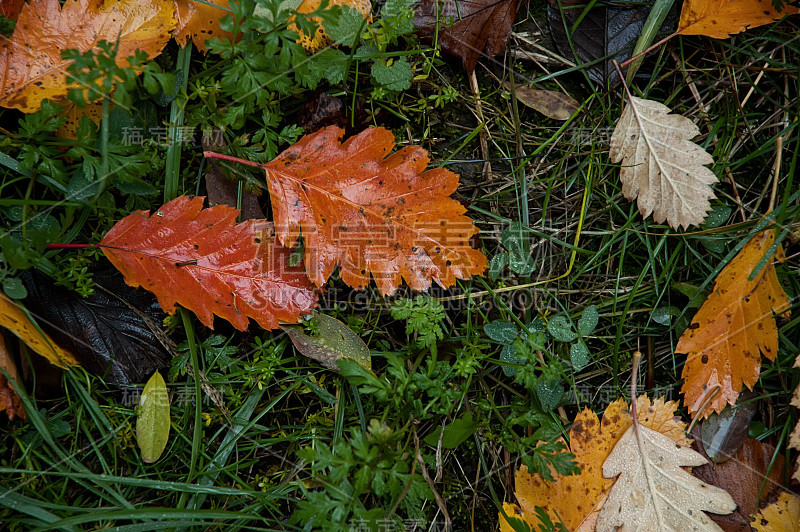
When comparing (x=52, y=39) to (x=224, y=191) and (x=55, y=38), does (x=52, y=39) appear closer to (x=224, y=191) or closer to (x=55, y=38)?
(x=55, y=38)

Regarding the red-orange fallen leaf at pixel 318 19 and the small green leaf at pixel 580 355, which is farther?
the small green leaf at pixel 580 355

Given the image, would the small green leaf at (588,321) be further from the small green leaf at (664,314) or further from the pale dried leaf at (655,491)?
the pale dried leaf at (655,491)

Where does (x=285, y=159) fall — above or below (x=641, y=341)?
above

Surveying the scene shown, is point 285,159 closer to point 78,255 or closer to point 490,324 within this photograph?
point 78,255

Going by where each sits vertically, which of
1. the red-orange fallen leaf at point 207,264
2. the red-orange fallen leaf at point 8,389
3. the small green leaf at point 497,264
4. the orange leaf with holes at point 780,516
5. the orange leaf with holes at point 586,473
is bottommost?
the orange leaf with holes at point 780,516

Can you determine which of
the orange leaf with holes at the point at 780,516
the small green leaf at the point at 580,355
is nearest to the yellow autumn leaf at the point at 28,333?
the small green leaf at the point at 580,355

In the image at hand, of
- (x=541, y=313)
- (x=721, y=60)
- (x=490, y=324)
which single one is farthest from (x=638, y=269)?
(x=721, y=60)
